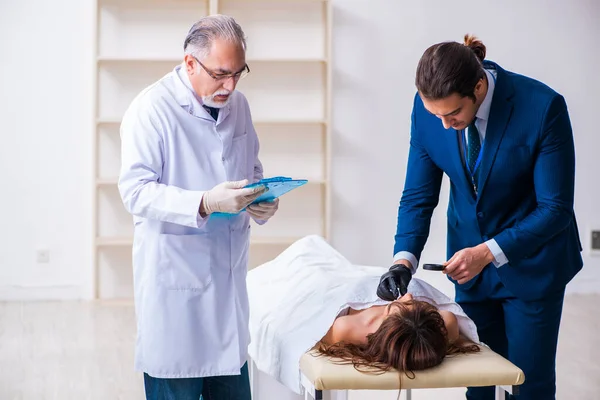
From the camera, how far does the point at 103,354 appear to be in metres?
4.18

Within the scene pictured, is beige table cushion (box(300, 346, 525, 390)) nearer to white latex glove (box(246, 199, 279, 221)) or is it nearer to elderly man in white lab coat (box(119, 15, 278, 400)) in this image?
elderly man in white lab coat (box(119, 15, 278, 400))

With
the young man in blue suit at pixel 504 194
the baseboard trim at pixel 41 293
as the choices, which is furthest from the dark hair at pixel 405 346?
the baseboard trim at pixel 41 293

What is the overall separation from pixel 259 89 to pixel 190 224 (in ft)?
12.4

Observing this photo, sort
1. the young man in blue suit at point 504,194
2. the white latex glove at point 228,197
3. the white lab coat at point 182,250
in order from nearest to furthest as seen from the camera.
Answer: the white latex glove at point 228,197, the white lab coat at point 182,250, the young man in blue suit at point 504,194

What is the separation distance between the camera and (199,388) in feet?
7.08

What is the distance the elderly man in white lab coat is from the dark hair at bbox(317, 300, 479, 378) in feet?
0.97

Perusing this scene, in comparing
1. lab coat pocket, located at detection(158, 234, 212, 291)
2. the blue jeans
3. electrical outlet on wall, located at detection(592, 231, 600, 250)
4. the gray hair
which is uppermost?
the gray hair

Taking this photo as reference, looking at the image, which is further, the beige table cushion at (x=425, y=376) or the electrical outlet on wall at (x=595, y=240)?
the electrical outlet on wall at (x=595, y=240)

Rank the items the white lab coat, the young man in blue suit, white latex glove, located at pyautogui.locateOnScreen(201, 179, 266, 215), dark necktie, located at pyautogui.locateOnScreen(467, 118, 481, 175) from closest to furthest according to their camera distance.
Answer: white latex glove, located at pyautogui.locateOnScreen(201, 179, 266, 215)
the white lab coat
the young man in blue suit
dark necktie, located at pyautogui.locateOnScreen(467, 118, 481, 175)

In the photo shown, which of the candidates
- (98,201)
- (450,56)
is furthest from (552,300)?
(98,201)

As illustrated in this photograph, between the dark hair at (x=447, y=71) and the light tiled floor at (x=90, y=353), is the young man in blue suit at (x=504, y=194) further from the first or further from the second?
the light tiled floor at (x=90, y=353)

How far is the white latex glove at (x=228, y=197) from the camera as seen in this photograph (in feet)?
6.41

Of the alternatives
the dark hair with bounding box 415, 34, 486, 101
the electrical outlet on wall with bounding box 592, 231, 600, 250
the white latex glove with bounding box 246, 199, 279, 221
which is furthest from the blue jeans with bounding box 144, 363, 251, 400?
the electrical outlet on wall with bounding box 592, 231, 600, 250

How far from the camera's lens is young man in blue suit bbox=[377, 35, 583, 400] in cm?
217
